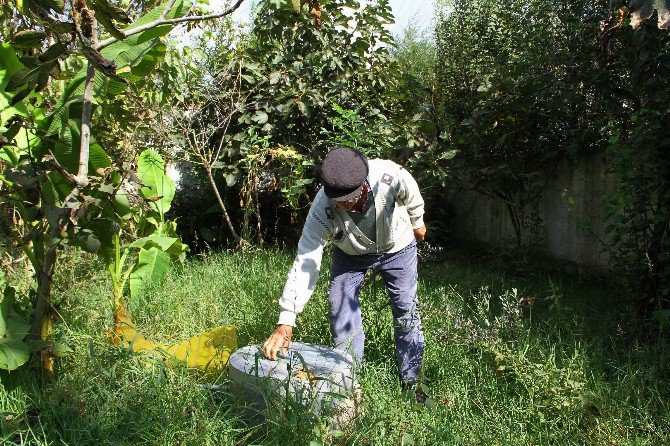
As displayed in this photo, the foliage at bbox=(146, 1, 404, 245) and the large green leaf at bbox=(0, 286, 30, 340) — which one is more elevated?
the foliage at bbox=(146, 1, 404, 245)

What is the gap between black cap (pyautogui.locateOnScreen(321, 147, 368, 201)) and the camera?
2928 millimetres

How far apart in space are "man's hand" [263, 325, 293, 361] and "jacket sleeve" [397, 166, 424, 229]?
3.26 ft

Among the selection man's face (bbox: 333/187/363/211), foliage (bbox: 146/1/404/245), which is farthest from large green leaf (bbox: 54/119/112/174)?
foliage (bbox: 146/1/404/245)

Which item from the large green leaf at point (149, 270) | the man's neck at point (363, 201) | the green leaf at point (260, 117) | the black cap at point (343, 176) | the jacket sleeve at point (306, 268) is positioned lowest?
the large green leaf at point (149, 270)

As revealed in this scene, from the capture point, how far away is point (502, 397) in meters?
3.10

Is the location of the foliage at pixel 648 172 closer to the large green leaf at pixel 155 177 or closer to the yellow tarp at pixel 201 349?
the yellow tarp at pixel 201 349

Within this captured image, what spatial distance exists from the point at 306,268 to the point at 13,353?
1520 millimetres

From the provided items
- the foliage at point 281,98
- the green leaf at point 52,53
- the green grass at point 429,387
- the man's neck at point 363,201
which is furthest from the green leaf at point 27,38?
the foliage at point 281,98

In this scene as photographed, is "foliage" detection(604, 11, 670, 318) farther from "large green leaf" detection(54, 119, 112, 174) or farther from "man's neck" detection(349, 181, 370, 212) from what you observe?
"large green leaf" detection(54, 119, 112, 174)

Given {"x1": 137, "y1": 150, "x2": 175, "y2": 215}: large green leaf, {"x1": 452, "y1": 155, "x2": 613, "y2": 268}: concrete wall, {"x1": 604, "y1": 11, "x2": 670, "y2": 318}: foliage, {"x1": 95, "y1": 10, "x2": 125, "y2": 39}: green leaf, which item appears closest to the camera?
{"x1": 95, "y1": 10, "x2": 125, "y2": 39}: green leaf

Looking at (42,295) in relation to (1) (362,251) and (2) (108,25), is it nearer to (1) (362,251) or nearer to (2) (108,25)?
(2) (108,25)

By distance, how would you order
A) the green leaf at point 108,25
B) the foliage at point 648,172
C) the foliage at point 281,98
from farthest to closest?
1. the foliage at point 281,98
2. the foliage at point 648,172
3. the green leaf at point 108,25

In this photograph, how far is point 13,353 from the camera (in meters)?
2.91

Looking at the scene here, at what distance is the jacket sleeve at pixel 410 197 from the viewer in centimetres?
334
